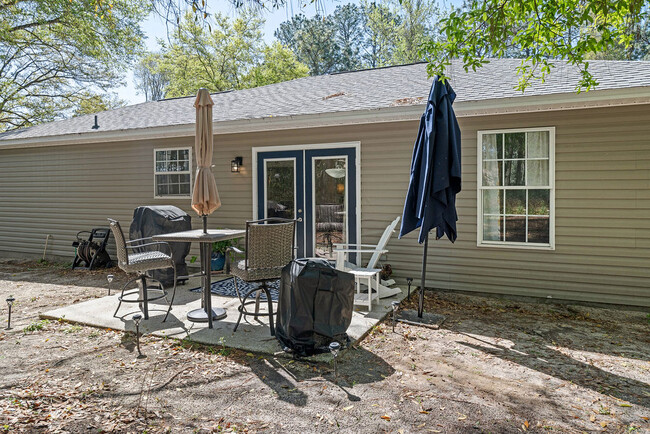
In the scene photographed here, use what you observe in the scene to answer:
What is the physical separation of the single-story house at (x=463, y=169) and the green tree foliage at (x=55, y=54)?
7.08 m

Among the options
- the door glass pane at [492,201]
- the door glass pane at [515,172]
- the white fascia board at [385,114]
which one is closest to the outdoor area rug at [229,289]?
the white fascia board at [385,114]

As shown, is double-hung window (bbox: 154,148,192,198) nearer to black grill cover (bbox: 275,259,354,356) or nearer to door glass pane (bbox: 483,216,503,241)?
black grill cover (bbox: 275,259,354,356)

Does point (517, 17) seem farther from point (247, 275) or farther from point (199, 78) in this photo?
point (199, 78)

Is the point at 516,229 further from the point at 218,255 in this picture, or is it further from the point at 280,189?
the point at 218,255

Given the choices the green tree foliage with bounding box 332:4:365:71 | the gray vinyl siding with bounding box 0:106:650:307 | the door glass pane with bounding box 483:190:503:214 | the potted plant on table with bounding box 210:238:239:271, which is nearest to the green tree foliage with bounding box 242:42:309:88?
the green tree foliage with bounding box 332:4:365:71

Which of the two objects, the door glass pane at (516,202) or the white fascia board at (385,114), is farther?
the door glass pane at (516,202)

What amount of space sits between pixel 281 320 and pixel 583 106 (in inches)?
166

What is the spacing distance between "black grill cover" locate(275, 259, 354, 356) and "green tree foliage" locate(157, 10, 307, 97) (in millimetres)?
21686

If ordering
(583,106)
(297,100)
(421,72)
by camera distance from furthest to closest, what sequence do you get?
(421,72), (297,100), (583,106)

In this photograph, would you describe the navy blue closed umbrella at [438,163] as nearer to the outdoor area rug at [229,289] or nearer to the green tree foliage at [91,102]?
the outdoor area rug at [229,289]

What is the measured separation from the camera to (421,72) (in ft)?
25.9

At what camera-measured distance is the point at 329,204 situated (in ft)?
21.4

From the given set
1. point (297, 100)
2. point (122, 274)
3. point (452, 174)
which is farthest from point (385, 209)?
point (122, 274)

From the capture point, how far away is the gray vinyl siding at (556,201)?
16.3 ft
